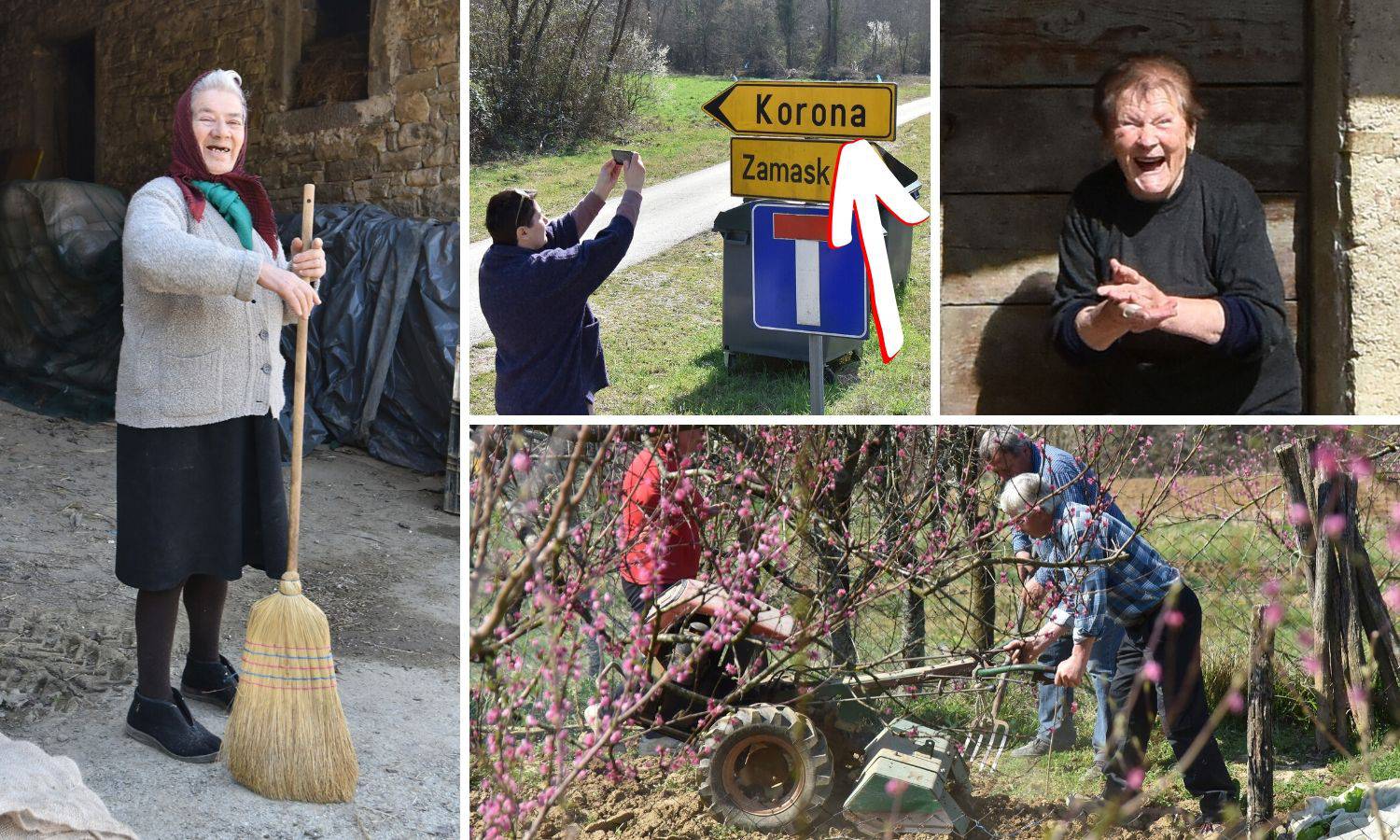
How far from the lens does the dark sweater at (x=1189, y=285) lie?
299 cm

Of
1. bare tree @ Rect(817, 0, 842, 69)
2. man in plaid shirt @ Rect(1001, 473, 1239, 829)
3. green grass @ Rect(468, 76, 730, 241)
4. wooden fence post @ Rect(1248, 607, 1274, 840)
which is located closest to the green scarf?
green grass @ Rect(468, 76, 730, 241)

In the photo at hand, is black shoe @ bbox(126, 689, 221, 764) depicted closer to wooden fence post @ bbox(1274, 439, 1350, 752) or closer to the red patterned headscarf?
the red patterned headscarf

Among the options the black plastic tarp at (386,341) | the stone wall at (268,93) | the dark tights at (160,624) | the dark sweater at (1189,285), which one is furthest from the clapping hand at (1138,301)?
the stone wall at (268,93)

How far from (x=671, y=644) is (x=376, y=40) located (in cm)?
525

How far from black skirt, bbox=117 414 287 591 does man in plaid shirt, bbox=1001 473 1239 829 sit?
1983 millimetres

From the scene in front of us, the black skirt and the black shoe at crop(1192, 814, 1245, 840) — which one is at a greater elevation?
the black skirt

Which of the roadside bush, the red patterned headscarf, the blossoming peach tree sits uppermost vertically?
the roadside bush

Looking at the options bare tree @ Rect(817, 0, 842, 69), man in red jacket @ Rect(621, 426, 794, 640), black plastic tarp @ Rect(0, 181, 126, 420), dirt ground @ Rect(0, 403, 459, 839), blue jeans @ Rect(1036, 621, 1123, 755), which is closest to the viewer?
man in red jacket @ Rect(621, 426, 794, 640)

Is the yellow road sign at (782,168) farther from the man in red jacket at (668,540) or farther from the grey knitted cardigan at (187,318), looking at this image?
the grey knitted cardigan at (187,318)

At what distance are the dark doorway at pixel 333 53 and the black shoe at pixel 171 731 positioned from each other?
16.0 feet

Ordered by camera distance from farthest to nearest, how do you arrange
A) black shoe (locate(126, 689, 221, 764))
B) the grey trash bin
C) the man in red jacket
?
the grey trash bin < black shoe (locate(126, 689, 221, 764)) < the man in red jacket

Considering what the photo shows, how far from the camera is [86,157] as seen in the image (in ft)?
35.9

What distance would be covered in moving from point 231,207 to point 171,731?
1.39 meters

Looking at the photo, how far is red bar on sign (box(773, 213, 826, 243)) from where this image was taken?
2980 mm
